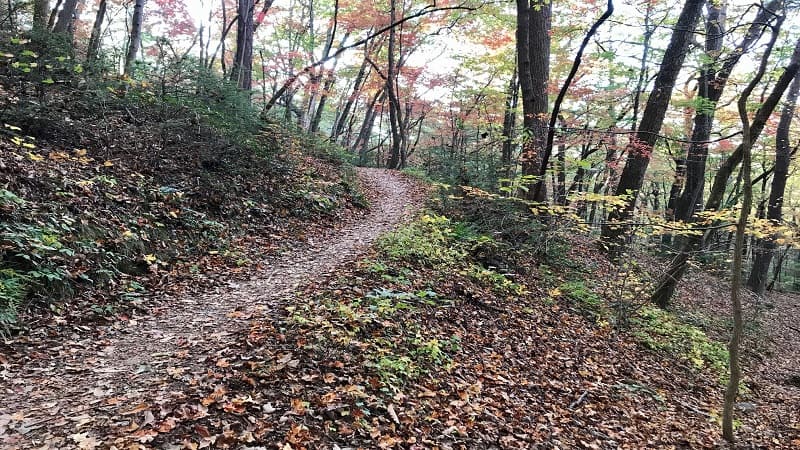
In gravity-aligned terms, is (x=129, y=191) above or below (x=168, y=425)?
above

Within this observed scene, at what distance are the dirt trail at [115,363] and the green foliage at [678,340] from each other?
22.6 feet

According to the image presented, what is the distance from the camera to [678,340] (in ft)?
31.3

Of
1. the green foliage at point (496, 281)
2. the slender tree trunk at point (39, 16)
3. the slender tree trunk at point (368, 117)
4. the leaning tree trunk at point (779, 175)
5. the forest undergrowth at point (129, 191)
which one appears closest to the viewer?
the forest undergrowth at point (129, 191)

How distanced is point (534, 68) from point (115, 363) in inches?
421

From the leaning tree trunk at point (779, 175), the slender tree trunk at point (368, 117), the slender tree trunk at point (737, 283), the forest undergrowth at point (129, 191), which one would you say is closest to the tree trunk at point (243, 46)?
the forest undergrowth at point (129, 191)

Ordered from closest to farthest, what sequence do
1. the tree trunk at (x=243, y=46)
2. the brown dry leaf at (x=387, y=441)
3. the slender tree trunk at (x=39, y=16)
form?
the brown dry leaf at (x=387, y=441), the slender tree trunk at (x=39, y=16), the tree trunk at (x=243, y=46)

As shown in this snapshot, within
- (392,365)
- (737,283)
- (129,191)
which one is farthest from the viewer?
(129,191)

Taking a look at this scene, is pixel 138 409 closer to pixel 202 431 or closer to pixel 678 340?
pixel 202 431

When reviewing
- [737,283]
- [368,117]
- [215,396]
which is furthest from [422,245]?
[368,117]

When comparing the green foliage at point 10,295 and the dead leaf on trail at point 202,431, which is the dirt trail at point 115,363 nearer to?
the green foliage at point 10,295

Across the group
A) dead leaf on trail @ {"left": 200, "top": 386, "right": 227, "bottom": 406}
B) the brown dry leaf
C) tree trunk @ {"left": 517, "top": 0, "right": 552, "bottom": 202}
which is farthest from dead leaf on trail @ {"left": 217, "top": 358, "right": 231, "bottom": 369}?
tree trunk @ {"left": 517, "top": 0, "right": 552, "bottom": 202}

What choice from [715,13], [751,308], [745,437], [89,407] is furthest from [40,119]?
[751,308]

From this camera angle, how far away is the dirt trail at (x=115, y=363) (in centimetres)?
362

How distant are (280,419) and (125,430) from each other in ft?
3.86
